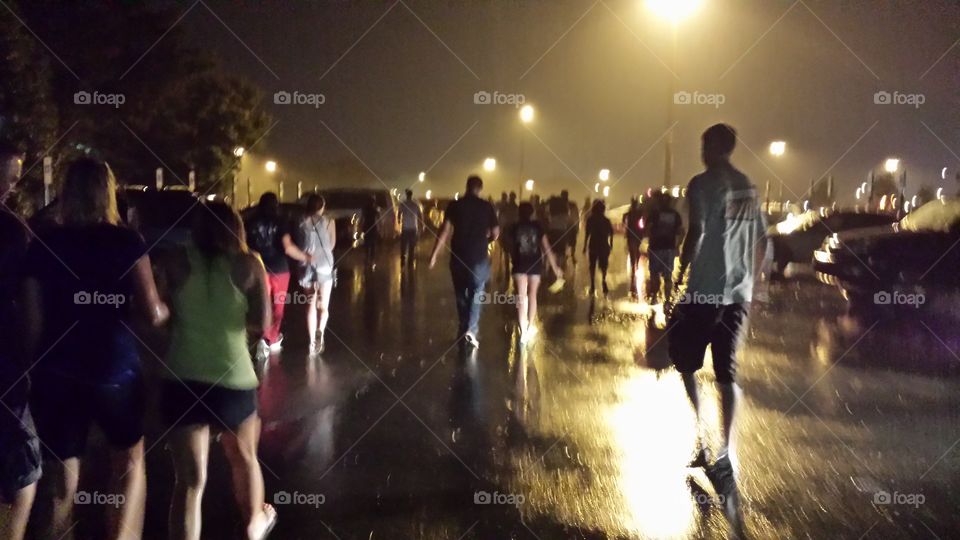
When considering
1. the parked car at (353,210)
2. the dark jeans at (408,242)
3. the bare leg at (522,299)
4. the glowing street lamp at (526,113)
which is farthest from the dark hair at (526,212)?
the glowing street lamp at (526,113)

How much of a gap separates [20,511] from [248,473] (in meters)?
1.01

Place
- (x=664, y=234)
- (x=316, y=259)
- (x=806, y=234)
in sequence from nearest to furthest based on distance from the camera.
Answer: (x=316, y=259)
(x=664, y=234)
(x=806, y=234)

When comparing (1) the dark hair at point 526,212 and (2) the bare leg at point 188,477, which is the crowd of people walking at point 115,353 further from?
(1) the dark hair at point 526,212

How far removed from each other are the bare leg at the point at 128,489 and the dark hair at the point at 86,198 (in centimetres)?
103

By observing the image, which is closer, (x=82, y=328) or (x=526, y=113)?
(x=82, y=328)

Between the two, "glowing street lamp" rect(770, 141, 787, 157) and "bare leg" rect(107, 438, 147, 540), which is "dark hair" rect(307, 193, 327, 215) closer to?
"bare leg" rect(107, 438, 147, 540)

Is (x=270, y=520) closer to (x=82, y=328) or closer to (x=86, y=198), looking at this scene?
(x=82, y=328)

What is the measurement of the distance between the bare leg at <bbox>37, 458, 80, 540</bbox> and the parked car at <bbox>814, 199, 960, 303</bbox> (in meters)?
10.7

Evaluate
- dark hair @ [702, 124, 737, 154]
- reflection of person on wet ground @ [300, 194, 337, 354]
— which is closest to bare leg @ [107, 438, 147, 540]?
dark hair @ [702, 124, 737, 154]

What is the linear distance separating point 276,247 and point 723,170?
5141mm

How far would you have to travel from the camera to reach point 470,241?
360 inches

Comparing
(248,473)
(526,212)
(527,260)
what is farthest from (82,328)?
(526,212)

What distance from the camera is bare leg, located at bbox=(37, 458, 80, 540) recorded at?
372cm

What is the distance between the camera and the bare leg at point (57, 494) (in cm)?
372
